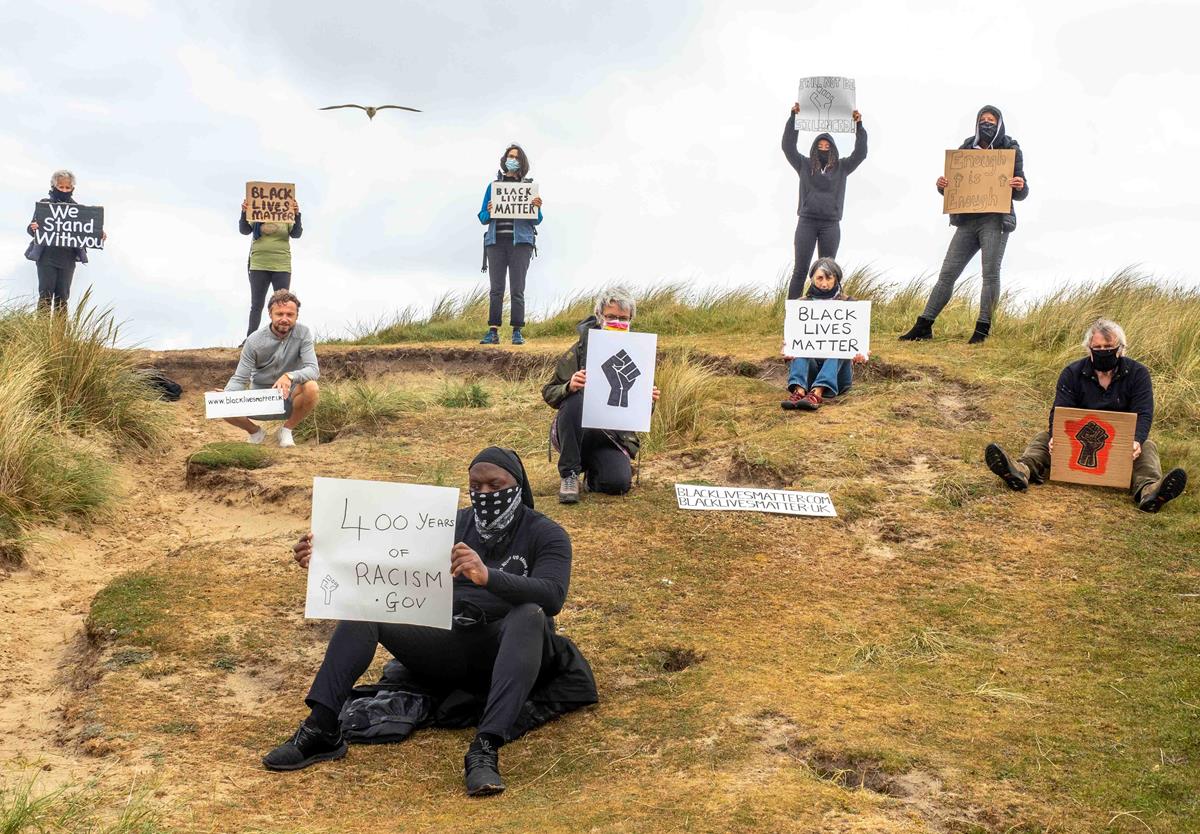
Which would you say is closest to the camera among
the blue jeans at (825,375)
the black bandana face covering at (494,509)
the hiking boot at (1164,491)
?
the black bandana face covering at (494,509)

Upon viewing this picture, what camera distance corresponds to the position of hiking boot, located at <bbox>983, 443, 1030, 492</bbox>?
840 cm

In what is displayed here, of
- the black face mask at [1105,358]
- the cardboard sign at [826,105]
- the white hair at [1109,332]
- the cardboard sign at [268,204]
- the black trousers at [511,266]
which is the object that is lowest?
the black face mask at [1105,358]

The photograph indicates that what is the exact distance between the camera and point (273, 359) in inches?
411

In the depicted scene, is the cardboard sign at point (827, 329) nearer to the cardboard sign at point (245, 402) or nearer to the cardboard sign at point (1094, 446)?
the cardboard sign at point (1094, 446)

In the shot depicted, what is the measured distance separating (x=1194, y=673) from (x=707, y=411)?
5.12m

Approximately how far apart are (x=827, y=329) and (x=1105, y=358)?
2316 millimetres

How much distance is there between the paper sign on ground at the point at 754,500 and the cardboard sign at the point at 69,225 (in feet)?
27.5

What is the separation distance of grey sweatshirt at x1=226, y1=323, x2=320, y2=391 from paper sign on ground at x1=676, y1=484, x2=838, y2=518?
3678 mm

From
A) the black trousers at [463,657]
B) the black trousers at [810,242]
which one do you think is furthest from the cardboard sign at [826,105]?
the black trousers at [463,657]

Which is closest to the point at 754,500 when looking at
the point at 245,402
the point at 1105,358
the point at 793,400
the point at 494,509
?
the point at 793,400

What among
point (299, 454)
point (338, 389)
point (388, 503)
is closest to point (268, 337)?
point (299, 454)

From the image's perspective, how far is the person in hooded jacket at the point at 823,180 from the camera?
40.2ft

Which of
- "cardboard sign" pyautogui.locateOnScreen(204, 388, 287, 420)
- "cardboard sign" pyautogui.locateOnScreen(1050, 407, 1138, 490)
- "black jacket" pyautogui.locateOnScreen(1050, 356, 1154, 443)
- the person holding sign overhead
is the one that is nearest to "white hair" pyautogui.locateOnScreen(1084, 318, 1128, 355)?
"black jacket" pyautogui.locateOnScreen(1050, 356, 1154, 443)

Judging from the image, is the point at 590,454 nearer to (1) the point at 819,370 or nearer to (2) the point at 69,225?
(1) the point at 819,370
